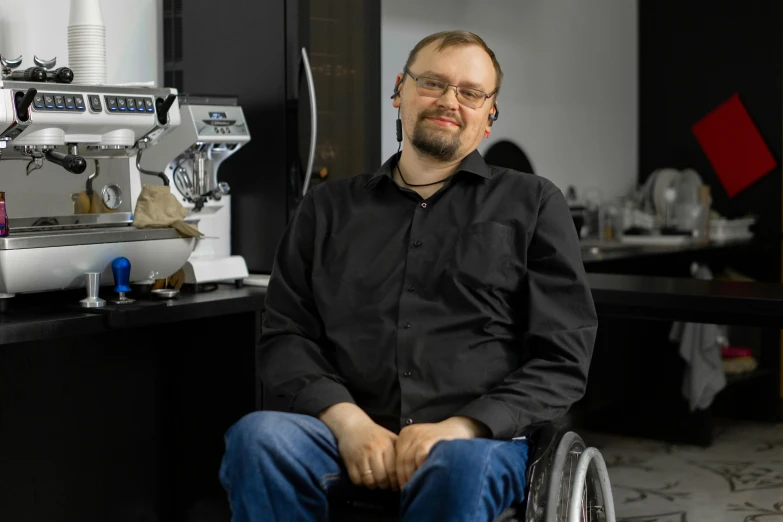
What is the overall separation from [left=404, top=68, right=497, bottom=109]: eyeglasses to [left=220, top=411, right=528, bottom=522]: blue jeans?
2.18ft

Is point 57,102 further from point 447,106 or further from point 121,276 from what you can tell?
point 447,106

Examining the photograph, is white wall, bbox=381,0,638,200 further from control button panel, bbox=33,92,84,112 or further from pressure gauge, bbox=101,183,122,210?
control button panel, bbox=33,92,84,112

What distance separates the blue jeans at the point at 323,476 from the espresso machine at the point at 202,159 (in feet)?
3.57

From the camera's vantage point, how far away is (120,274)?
2465 millimetres

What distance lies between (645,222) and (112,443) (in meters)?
3.37

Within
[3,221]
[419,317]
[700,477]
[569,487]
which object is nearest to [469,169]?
[419,317]

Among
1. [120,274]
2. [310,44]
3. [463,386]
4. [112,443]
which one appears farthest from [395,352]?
[310,44]

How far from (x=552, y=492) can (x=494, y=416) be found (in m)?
0.17

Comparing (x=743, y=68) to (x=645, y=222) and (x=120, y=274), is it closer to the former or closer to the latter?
(x=645, y=222)

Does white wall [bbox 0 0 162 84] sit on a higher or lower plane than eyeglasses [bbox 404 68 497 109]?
higher

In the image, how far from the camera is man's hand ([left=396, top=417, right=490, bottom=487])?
5.68 ft

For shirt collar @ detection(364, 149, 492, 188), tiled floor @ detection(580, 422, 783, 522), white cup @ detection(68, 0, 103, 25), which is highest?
white cup @ detection(68, 0, 103, 25)

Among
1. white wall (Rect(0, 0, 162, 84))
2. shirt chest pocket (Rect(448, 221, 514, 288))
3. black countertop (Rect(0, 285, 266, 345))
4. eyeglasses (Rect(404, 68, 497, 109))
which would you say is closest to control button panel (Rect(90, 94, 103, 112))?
black countertop (Rect(0, 285, 266, 345))

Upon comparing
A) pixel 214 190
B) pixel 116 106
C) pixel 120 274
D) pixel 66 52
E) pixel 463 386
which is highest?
pixel 66 52
